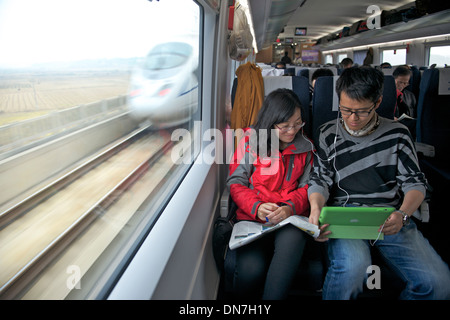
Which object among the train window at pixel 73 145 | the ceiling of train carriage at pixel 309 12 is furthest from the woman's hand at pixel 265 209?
the ceiling of train carriage at pixel 309 12

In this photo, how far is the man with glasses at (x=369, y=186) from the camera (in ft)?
4.97

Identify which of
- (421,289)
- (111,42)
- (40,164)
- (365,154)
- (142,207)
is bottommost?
(421,289)

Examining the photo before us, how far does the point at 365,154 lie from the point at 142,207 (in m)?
1.40

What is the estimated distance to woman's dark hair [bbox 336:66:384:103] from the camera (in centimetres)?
166

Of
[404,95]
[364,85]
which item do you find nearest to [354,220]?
[364,85]

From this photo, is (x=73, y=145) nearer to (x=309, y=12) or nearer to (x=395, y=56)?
(x=309, y=12)

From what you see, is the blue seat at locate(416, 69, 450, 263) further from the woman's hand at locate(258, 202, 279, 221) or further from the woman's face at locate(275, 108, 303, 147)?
the woman's hand at locate(258, 202, 279, 221)

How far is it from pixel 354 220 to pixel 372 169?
16.6 inches

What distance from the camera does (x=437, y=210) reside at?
8.51 feet

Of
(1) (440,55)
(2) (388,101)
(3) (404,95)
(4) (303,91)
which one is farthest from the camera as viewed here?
(1) (440,55)

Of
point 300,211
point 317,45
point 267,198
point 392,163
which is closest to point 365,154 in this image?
point 392,163

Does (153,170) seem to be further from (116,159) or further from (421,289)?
(421,289)

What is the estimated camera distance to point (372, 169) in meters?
1.77

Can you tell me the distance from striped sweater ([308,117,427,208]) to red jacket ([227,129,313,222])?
11cm
